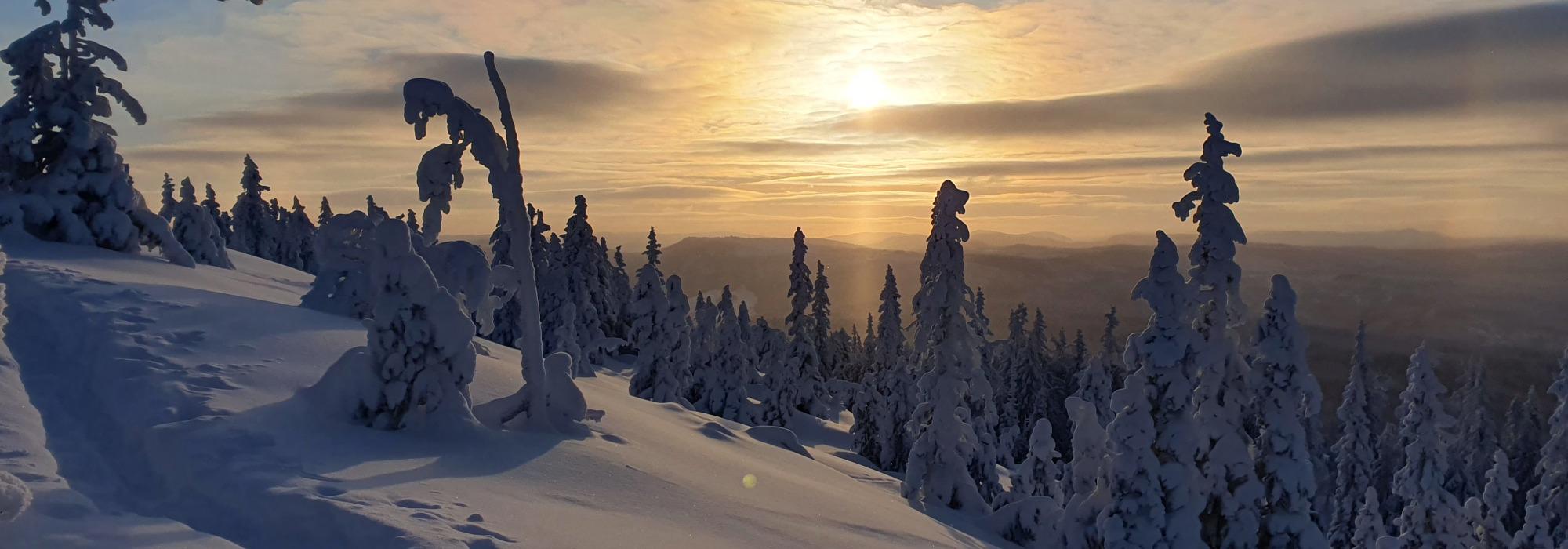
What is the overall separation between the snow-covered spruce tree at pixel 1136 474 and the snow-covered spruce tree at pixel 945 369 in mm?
8227

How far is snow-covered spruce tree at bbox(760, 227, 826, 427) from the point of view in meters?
45.2

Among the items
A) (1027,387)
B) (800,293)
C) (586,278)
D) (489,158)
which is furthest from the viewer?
(1027,387)

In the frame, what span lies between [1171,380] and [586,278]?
45862mm

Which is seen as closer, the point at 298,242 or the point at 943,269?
the point at 943,269

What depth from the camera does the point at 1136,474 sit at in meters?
16.2

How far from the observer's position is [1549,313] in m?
190

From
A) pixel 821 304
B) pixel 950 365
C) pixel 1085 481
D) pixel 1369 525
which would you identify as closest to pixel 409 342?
pixel 1085 481

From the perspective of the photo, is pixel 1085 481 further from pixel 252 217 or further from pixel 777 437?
→ pixel 252 217

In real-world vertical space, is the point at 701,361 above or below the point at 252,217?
below

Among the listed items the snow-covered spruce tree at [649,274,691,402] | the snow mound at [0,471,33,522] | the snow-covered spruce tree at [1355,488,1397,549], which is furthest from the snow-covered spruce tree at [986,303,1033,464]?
the snow mound at [0,471,33,522]

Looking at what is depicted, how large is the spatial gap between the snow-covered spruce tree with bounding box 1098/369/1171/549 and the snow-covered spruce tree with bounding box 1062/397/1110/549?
1671 mm

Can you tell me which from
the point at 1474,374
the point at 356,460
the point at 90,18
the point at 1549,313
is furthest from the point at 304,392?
the point at 1549,313

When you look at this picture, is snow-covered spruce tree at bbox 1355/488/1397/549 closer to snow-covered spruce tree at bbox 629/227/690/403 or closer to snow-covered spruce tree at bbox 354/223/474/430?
snow-covered spruce tree at bbox 629/227/690/403

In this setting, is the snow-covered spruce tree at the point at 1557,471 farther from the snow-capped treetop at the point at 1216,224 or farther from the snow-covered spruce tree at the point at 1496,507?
the snow-capped treetop at the point at 1216,224
